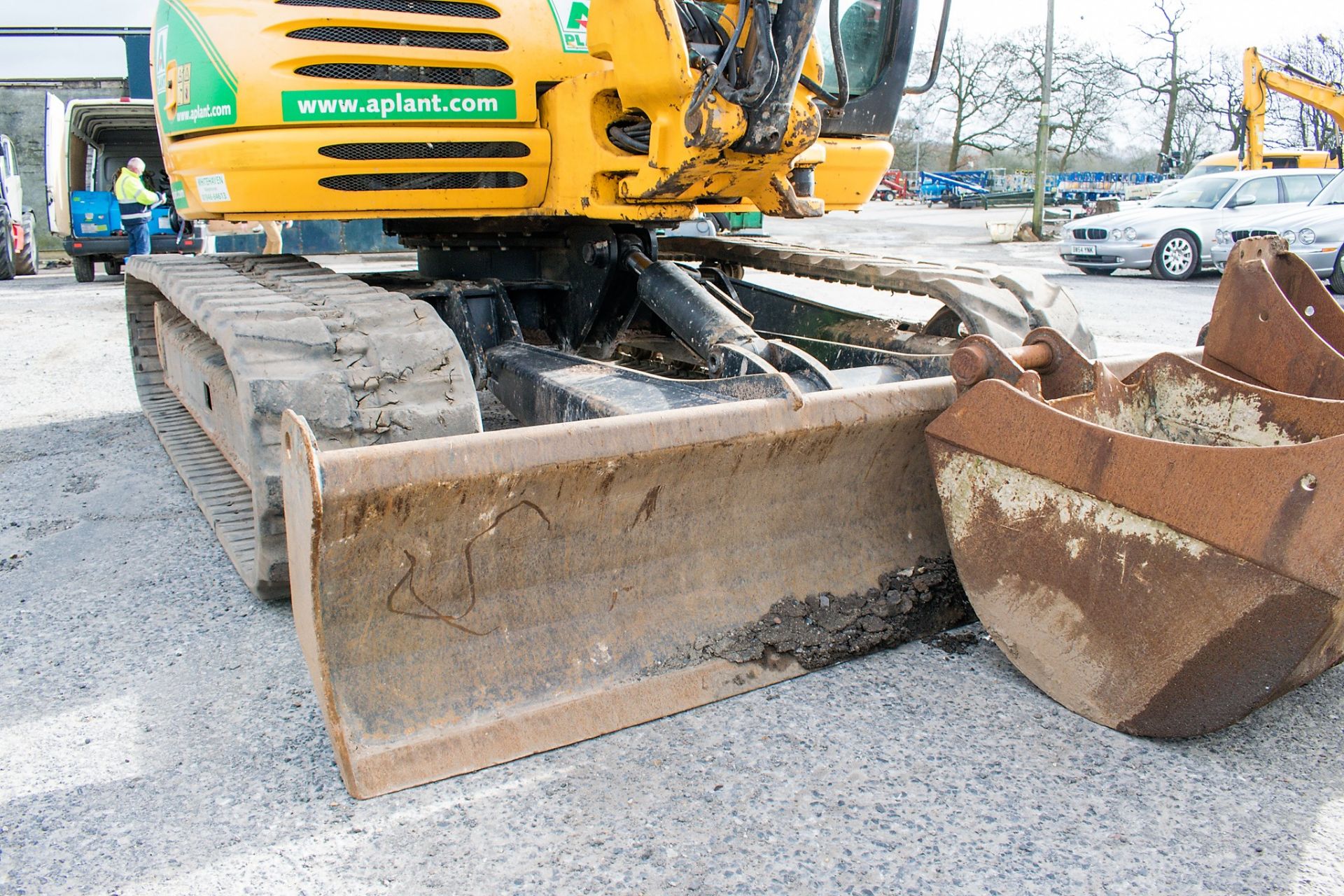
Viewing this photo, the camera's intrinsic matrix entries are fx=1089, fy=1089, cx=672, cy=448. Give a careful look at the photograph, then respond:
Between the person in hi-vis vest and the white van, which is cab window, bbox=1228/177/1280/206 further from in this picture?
the person in hi-vis vest

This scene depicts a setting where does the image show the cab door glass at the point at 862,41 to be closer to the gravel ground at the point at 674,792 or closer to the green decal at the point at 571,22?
the green decal at the point at 571,22

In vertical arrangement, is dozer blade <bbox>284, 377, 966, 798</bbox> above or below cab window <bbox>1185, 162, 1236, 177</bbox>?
below

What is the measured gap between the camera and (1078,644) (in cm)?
259

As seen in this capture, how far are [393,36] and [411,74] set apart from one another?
0.43 ft

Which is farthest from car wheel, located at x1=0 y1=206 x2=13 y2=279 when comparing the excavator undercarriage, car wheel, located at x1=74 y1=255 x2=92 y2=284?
the excavator undercarriage

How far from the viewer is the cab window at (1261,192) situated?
14.2 meters

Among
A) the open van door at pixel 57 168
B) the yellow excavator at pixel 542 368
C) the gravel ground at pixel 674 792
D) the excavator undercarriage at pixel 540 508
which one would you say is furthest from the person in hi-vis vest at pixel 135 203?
the gravel ground at pixel 674 792

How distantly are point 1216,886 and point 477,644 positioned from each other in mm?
1599

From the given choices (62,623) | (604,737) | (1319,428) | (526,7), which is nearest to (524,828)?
(604,737)

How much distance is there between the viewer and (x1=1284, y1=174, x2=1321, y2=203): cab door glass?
554 inches

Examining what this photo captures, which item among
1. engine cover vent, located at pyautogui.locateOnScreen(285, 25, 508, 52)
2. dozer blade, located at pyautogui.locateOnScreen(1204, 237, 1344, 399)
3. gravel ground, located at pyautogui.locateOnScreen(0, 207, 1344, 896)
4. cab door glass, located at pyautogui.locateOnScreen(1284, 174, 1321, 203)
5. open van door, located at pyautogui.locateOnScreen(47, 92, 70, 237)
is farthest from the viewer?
open van door, located at pyautogui.locateOnScreen(47, 92, 70, 237)

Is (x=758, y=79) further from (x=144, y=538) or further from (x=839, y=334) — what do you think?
(x=144, y=538)

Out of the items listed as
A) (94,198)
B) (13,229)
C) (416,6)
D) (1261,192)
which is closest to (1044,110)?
(1261,192)

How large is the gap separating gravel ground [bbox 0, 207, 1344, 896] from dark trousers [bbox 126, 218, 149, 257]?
1249cm
